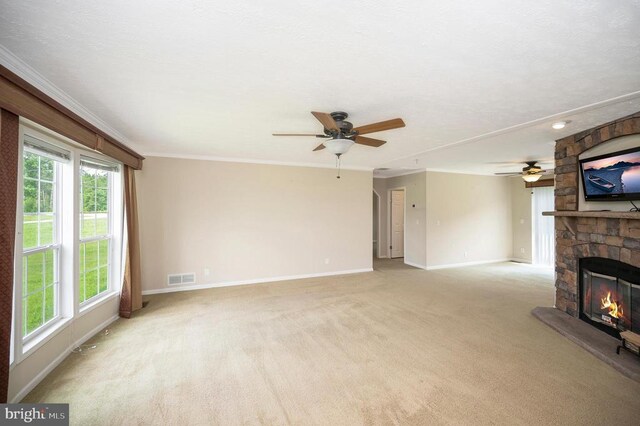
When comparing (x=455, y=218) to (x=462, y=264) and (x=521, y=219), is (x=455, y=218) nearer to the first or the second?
(x=462, y=264)

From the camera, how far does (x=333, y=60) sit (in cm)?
176

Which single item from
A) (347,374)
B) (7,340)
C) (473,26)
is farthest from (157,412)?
(473,26)

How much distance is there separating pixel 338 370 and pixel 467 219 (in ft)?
19.8

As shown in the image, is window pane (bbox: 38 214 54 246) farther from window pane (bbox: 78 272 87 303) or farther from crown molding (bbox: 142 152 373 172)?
crown molding (bbox: 142 152 373 172)

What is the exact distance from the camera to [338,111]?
259cm

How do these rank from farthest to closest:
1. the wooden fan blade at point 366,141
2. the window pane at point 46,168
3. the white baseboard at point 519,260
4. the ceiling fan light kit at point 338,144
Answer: the white baseboard at point 519,260 → the wooden fan blade at point 366,141 → the ceiling fan light kit at point 338,144 → the window pane at point 46,168

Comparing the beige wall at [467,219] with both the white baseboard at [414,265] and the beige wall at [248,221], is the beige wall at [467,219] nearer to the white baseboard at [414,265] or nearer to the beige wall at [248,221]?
the white baseboard at [414,265]

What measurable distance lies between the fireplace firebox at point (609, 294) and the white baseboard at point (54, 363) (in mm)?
5686

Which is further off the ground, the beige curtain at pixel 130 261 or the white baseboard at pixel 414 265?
the beige curtain at pixel 130 261

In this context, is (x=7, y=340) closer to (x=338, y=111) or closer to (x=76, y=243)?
(x=76, y=243)

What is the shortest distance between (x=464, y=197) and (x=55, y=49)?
7624mm

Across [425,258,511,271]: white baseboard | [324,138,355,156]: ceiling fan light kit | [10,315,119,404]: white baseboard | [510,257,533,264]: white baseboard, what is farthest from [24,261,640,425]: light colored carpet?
[510,257,533,264]: white baseboard
